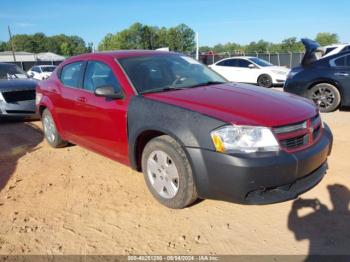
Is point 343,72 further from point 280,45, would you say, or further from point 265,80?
point 280,45

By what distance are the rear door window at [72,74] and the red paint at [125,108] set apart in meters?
0.09

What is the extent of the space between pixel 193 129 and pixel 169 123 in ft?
0.99

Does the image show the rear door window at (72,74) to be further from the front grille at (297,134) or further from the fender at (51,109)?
the front grille at (297,134)

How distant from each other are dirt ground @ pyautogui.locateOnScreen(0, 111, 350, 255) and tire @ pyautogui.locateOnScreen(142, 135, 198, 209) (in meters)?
0.15

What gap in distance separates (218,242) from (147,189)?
4.39ft

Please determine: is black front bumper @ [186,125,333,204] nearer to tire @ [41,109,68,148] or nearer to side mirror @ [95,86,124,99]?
side mirror @ [95,86,124,99]

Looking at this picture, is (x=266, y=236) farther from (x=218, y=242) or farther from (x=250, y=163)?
(x=250, y=163)

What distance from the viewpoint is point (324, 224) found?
327 cm

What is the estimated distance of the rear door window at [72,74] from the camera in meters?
4.96

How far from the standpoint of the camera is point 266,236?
10.3 ft

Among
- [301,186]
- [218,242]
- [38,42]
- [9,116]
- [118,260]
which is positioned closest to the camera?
[118,260]

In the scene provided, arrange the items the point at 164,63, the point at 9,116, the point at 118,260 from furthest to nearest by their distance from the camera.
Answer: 1. the point at 9,116
2. the point at 164,63
3. the point at 118,260

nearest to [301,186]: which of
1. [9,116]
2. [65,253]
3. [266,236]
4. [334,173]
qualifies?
[266,236]

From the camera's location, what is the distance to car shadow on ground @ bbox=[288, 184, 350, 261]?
2.94m
